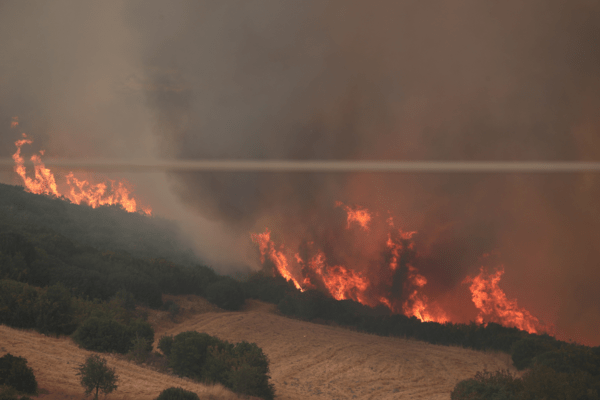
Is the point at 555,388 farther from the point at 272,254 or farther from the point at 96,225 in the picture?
the point at 96,225

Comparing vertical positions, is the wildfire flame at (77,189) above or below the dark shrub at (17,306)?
above

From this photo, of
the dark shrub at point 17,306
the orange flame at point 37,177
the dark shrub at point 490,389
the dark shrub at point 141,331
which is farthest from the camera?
the orange flame at point 37,177

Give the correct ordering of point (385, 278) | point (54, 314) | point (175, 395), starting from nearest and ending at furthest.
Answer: point (175, 395)
point (54, 314)
point (385, 278)

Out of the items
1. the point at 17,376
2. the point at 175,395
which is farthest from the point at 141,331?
the point at 175,395

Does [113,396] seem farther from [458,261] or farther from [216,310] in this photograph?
[458,261]

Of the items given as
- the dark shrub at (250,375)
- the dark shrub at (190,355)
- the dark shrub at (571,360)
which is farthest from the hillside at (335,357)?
the dark shrub at (190,355)

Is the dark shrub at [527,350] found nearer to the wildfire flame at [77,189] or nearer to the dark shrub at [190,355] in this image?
the dark shrub at [190,355]

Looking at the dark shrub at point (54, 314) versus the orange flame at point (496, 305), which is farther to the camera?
the orange flame at point (496, 305)

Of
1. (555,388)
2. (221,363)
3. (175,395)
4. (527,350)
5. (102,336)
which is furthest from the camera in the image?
(527,350)
